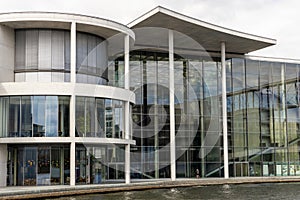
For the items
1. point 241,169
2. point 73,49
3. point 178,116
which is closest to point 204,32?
point 178,116

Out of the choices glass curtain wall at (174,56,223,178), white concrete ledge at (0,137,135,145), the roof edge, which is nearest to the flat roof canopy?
the roof edge

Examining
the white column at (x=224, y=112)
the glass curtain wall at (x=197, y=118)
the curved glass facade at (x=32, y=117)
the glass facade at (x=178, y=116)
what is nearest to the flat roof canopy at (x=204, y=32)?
the white column at (x=224, y=112)

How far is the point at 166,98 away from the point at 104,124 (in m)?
9.16

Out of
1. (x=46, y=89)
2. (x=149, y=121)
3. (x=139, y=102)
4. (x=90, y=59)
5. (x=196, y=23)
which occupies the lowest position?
(x=149, y=121)

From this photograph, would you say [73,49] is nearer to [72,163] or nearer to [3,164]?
[72,163]

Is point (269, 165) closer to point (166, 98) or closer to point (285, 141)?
point (285, 141)

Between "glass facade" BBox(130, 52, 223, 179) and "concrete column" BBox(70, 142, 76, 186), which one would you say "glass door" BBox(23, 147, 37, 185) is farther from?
"glass facade" BBox(130, 52, 223, 179)

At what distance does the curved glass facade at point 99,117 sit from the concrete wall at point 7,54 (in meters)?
5.27

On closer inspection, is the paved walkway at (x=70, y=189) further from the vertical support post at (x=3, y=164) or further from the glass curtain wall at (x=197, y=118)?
the glass curtain wall at (x=197, y=118)

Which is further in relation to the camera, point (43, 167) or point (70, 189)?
point (43, 167)

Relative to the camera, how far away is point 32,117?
32781 mm

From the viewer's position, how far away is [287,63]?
4912 centimetres

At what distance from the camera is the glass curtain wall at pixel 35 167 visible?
33469 millimetres

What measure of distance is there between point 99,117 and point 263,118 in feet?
62.9
